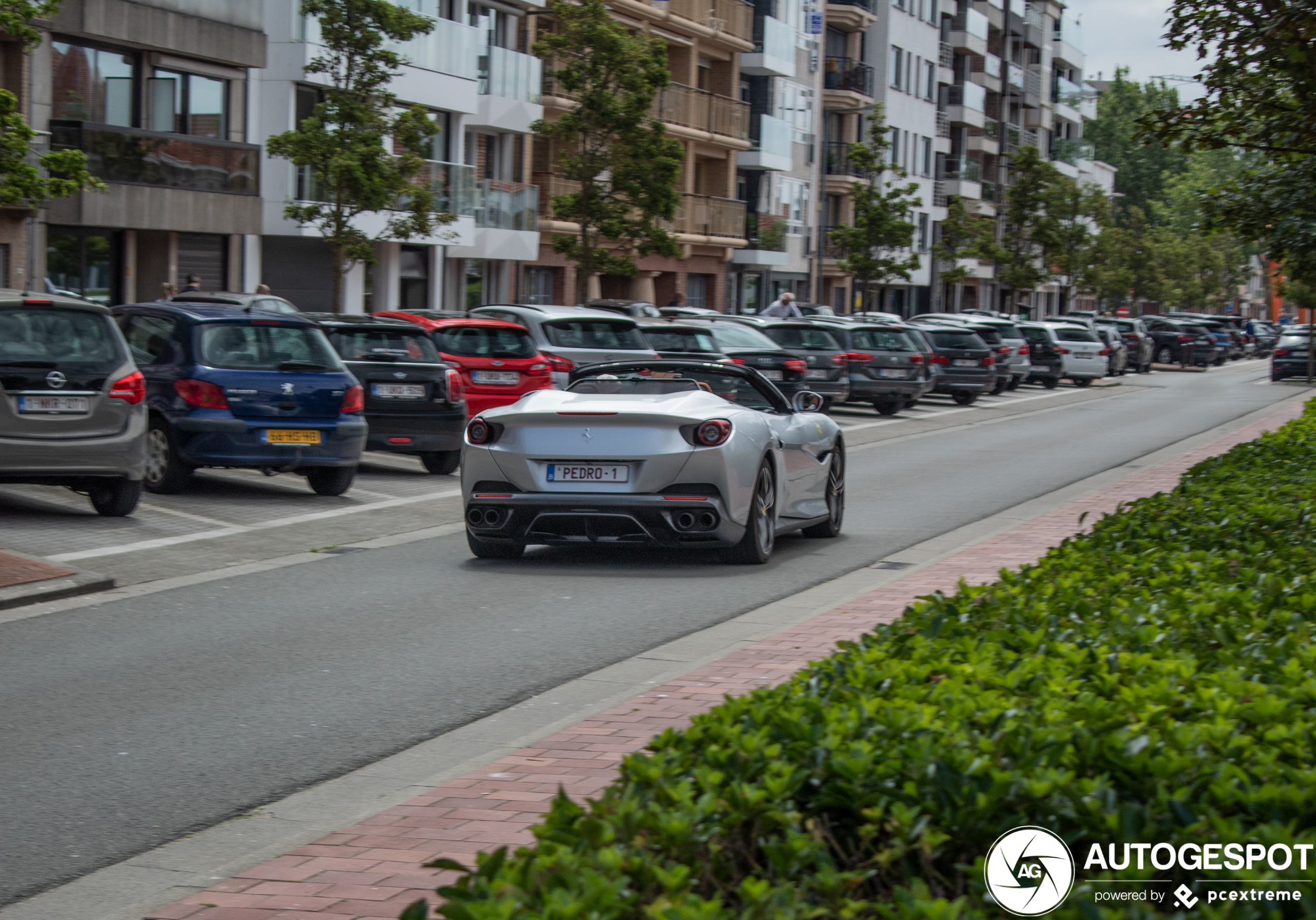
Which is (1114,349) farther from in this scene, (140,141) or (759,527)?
(759,527)

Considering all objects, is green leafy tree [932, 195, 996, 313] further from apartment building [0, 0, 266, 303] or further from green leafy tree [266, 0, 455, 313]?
green leafy tree [266, 0, 455, 313]

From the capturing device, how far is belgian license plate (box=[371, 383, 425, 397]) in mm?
18047

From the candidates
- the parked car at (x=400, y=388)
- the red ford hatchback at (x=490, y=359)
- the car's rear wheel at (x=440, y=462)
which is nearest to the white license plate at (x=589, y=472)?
the parked car at (x=400, y=388)

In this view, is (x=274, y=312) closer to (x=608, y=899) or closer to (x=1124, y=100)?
(x=608, y=899)

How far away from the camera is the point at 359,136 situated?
99.5ft

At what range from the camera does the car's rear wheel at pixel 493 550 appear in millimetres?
12094

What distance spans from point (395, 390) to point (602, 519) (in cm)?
727

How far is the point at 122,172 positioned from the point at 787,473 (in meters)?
22.0

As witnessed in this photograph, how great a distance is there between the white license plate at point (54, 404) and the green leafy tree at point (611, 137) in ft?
86.3

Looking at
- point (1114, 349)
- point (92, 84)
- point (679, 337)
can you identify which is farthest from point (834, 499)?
point (1114, 349)

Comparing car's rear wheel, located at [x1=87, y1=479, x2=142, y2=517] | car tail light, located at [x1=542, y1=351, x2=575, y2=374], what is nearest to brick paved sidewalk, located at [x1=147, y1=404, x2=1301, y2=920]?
car's rear wheel, located at [x1=87, y1=479, x2=142, y2=517]

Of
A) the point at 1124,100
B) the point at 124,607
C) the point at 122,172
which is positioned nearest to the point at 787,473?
the point at 124,607

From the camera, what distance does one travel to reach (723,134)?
199ft
